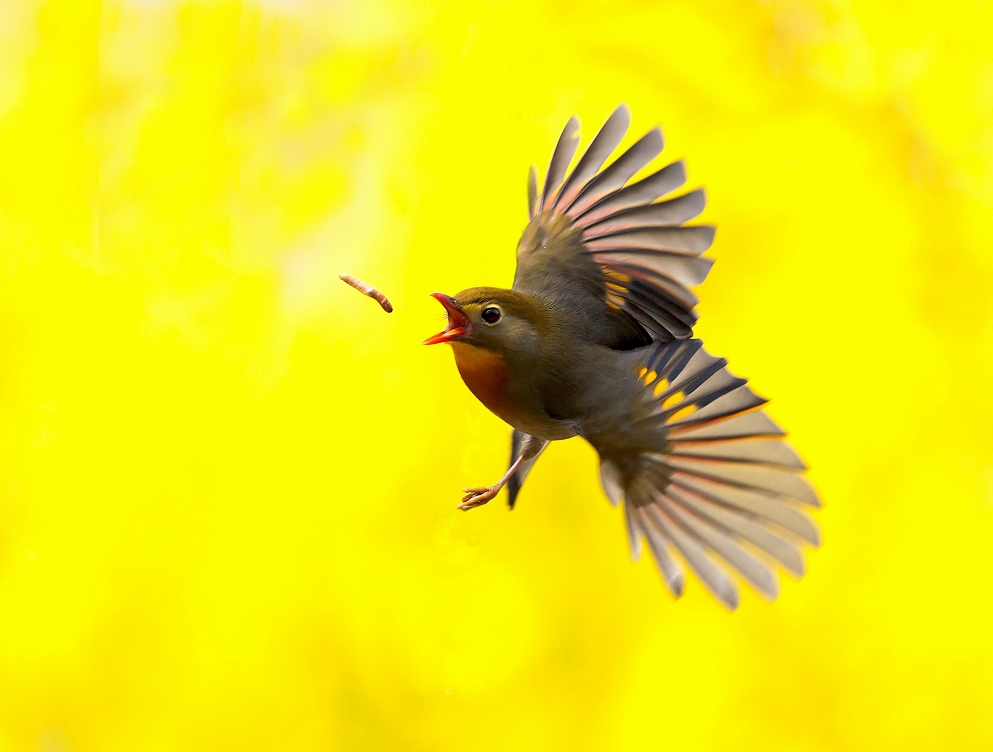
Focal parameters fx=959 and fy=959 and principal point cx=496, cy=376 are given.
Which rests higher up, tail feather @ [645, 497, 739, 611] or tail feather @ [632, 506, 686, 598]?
tail feather @ [645, 497, 739, 611]

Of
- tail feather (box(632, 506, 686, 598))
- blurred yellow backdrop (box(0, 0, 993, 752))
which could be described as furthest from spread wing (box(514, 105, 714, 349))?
blurred yellow backdrop (box(0, 0, 993, 752))

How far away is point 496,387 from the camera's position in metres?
1.02

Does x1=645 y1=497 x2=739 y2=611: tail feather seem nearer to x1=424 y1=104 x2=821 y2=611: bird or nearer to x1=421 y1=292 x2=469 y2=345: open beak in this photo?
x1=424 y1=104 x2=821 y2=611: bird

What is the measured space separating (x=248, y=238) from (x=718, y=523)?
2.89 feet

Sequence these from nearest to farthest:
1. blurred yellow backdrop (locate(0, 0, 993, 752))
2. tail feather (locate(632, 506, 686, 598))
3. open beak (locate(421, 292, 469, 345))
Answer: open beak (locate(421, 292, 469, 345))
tail feather (locate(632, 506, 686, 598))
blurred yellow backdrop (locate(0, 0, 993, 752))

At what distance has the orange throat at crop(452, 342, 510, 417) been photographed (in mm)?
1004

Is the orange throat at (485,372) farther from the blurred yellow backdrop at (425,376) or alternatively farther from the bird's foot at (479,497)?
the blurred yellow backdrop at (425,376)

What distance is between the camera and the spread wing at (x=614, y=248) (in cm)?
108

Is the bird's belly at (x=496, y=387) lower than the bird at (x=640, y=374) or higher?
lower

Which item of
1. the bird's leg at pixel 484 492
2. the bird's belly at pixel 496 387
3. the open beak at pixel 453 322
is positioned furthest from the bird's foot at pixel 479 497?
the open beak at pixel 453 322

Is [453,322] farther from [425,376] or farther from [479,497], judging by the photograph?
[425,376]

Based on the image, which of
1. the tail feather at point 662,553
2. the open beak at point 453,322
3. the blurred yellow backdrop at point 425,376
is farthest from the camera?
the blurred yellow backdrop at point 425,376

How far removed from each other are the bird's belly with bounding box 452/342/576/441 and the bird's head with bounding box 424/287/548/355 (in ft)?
0.04

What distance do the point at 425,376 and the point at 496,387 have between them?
45 cm
